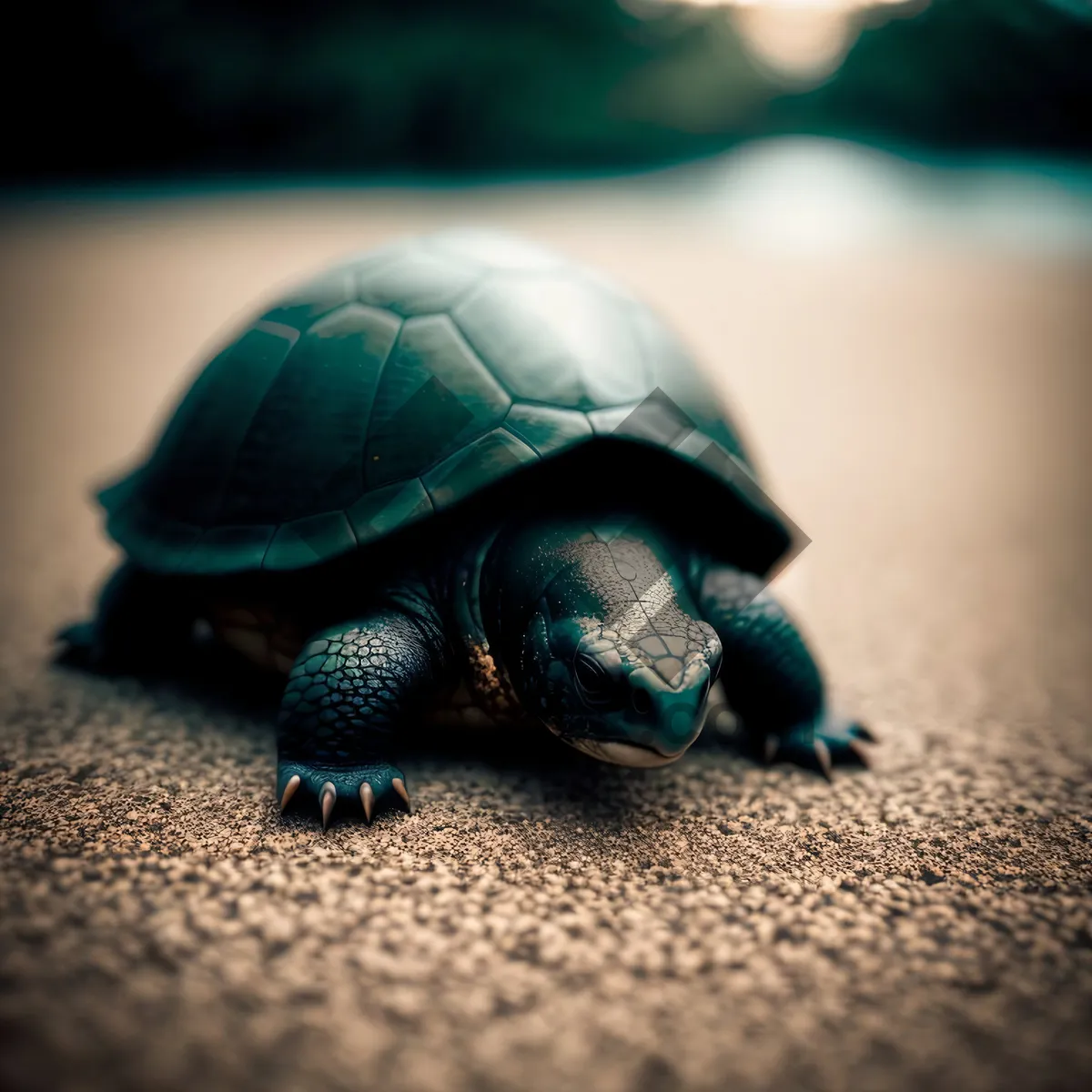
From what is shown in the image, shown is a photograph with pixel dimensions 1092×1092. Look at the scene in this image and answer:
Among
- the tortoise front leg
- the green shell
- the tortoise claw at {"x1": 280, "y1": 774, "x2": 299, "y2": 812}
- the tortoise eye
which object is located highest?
the green shell

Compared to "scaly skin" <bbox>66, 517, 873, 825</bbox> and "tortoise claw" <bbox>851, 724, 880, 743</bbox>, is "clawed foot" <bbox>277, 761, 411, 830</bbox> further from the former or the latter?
"tortoise claw" <bbox>851, 724, 880, 743</bbox>

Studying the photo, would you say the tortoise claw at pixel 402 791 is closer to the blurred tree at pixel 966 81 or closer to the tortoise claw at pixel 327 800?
the tortoise claw at pixel 327 800

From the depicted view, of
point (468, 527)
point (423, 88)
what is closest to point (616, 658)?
point (468, 527)

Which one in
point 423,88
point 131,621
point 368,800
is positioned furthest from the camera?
point 423,88

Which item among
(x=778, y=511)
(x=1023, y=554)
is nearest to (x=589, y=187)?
(x=1023, y=554)

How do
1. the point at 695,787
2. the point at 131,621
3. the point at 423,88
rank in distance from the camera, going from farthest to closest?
1. the point at 423,88
2. the point at 131,621
3. the point at 695,787

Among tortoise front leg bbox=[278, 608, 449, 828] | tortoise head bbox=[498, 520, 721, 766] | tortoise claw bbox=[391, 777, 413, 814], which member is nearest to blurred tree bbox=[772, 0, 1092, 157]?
tortoise head bbox=[498, 520, 721, 766]

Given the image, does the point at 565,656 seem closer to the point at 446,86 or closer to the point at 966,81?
the point at 966,81
